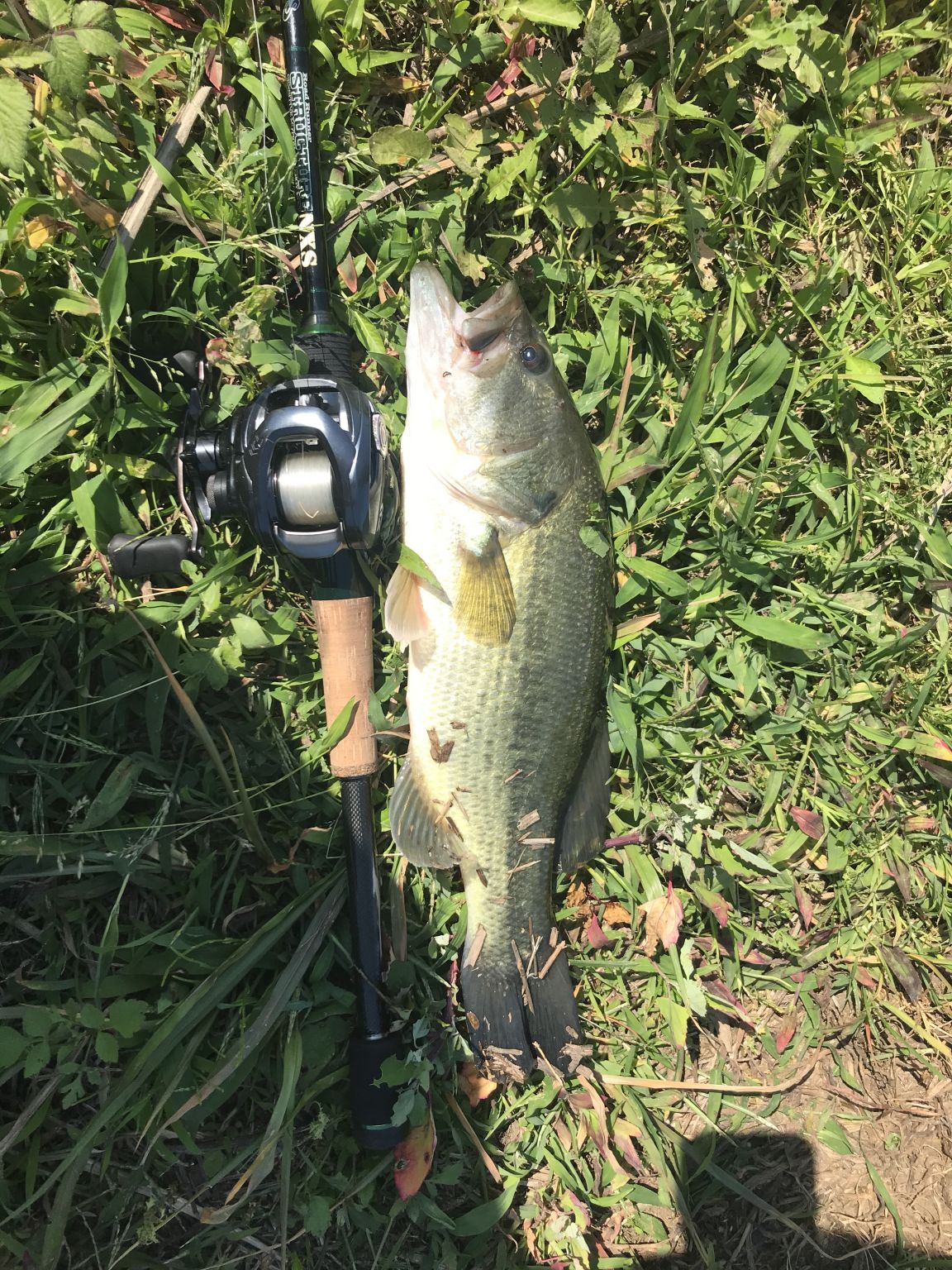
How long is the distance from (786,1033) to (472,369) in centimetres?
237

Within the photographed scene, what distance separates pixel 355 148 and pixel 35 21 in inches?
33.3

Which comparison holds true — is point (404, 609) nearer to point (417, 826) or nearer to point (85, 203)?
point (417, 826)

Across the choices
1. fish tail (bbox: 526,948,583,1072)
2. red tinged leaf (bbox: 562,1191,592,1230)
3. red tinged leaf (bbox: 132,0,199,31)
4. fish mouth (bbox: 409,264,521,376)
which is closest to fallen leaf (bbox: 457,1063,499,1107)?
fish tail (bbox: 526,948,583,1072)

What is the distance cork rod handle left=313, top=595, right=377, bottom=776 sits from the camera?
77.6 inches

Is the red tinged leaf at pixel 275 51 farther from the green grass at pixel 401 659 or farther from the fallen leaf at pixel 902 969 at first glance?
the fallen leaf at pixel 902 969

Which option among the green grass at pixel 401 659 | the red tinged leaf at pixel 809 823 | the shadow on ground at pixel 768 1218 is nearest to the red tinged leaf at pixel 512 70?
the green grass at pixel 401 659

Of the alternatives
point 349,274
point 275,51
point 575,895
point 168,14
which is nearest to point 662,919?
point 575,895

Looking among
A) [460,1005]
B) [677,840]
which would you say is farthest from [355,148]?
[460,1005]

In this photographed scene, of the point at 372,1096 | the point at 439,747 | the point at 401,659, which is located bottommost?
the point at 372,1096

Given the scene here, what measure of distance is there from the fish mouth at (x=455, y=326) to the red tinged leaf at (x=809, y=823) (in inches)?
69.0

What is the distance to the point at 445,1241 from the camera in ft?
7.22

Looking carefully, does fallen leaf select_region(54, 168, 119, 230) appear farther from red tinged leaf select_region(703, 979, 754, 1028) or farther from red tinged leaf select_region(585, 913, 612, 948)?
red tinged leaf select_region(703, 979, 754, 1028)

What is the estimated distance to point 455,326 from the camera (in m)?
1.90

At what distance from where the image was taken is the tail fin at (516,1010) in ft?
7.02
